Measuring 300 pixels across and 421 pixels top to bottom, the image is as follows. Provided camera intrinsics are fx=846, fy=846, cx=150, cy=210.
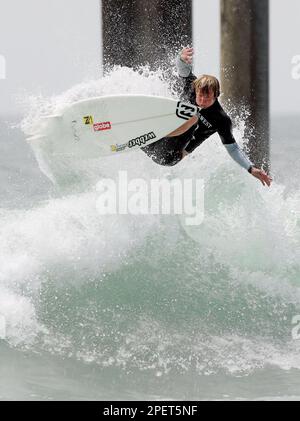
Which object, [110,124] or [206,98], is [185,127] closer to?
[206,98]

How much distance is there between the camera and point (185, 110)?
4207 millimetres

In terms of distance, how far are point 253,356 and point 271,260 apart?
70 cm

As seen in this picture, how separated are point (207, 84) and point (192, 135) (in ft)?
0.98

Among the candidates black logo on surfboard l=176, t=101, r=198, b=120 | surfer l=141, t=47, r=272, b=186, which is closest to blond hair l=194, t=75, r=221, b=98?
surfer l=141, t=47, r=272, b=186

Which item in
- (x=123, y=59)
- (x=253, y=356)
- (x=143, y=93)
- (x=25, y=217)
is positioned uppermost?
(x=123, y=59)

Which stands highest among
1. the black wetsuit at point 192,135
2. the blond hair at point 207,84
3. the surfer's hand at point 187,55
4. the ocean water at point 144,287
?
the surfer's hand at point 187,55

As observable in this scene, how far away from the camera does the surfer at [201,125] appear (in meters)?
4.12

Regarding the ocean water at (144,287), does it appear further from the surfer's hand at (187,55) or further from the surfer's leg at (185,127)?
the surfer's hand at (187,55)

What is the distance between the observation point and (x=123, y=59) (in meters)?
5.20

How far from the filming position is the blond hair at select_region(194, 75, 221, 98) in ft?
13.5

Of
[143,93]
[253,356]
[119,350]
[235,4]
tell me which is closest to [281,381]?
[253,356]

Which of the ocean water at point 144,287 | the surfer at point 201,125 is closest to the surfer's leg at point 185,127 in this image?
the surfer at point 201,125

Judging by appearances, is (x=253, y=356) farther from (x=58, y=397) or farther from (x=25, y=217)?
(x=25, y=217)

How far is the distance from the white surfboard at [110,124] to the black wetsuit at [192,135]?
6 cm
